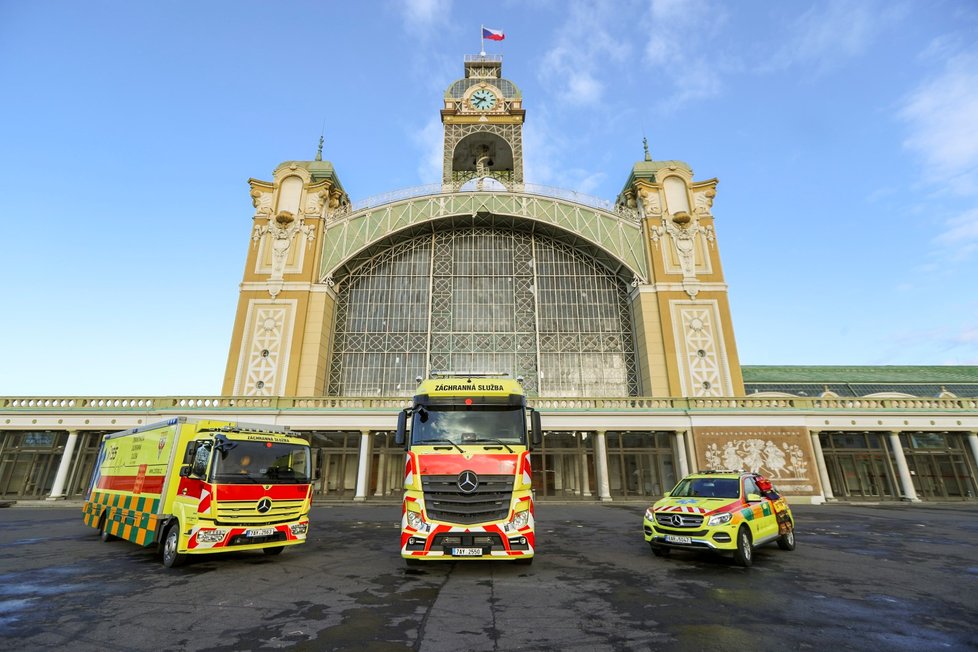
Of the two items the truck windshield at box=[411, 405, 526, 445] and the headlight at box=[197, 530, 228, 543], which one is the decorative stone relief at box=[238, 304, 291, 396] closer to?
the headlight at box=[197, 530, 228, 543]

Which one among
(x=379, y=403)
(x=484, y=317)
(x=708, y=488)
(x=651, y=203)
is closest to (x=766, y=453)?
(x=708, y=488)

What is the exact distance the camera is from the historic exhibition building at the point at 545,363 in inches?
1064

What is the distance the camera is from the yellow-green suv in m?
9.34

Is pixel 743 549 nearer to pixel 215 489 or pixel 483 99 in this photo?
pixel 215 489

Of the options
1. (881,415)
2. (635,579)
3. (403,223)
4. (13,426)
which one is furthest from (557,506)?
(13,426)

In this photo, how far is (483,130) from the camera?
4266 cm

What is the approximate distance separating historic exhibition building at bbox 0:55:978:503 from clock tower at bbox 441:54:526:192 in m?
7.61

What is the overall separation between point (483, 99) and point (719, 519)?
144 ft

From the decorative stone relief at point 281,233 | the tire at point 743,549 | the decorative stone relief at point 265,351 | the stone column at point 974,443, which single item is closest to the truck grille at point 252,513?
the tire at point 743,549

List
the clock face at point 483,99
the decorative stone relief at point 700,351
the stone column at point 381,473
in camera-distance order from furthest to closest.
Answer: the clock face at point 483,99
the decorative stone relief at point 700,351
the stone column at point 381,473

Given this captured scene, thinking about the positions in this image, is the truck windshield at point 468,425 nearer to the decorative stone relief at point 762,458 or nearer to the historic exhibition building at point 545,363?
the historic exhibition building at point 545,363

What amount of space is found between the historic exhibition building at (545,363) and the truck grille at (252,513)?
1614 cm

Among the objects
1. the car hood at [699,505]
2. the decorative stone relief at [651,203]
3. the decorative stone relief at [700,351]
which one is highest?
the decorative stone relief at [651,203]

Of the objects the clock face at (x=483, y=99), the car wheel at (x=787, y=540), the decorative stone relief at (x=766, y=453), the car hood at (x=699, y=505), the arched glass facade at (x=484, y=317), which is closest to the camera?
the car hood at (x=699, y=505)
